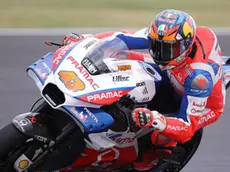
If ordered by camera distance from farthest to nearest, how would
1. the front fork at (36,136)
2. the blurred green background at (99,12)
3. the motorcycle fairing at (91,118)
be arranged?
the blurred green background at (99,12)
the front fork at (36,136)
the motorcycle fairing at (91,118)


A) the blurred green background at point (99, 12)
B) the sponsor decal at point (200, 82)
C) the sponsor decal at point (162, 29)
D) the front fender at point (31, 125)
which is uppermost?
the sponsor decal at point (162, 29)

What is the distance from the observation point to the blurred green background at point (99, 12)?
10.3 metres

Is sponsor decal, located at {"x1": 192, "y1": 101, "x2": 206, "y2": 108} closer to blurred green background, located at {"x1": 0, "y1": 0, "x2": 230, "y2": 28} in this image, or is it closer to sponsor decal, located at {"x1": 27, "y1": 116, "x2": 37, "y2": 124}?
sponsor decal, located at {"x1": 27, "y1": 116, "x2": 37, "y2": 124}

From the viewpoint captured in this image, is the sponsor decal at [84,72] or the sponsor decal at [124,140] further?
the sponsor decal at [124,140]

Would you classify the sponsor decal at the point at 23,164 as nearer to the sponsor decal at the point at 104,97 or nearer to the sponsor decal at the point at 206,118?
the sponsor decal at the point at 104,97

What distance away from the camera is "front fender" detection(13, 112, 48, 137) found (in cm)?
A: 464

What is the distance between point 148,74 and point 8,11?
20.7 ft

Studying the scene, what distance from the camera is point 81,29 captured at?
9.63 metres

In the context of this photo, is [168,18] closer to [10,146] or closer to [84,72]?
[84,72]

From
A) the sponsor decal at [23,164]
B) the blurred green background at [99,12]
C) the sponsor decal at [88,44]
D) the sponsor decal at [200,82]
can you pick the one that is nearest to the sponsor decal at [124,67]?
the sponsor decal at [88,44]

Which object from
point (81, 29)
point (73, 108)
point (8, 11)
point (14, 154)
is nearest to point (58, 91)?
point (73, 108)

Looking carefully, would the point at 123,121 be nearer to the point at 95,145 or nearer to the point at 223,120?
the point at 95,145

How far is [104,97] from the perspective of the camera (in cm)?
451

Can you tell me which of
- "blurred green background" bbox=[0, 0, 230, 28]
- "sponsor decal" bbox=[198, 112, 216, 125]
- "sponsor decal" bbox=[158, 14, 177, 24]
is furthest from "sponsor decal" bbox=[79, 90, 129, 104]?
"blurred green background" bbox=[0, 0, 230, 28]
